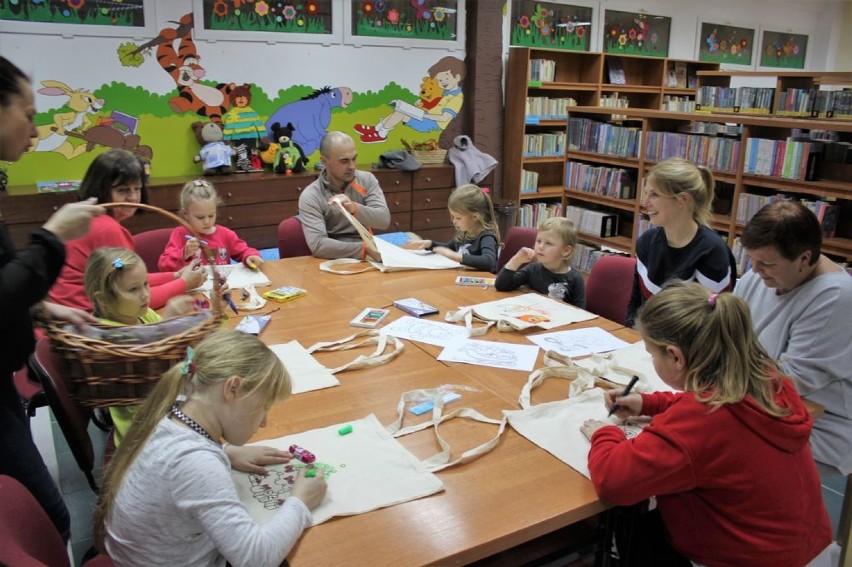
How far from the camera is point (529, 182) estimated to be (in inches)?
275

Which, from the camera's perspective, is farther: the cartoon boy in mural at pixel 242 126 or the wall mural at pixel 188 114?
the cartoon boy in mural at pixel 242 126

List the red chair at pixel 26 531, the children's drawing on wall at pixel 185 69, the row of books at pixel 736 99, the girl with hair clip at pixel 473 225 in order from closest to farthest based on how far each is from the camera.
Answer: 1. the red chair at pixel 26 531
2. the girl with hair clip at pixel 473 225
3. the children's drawing on wall at pixel 185 69
4. the row of books at pixel 736 99

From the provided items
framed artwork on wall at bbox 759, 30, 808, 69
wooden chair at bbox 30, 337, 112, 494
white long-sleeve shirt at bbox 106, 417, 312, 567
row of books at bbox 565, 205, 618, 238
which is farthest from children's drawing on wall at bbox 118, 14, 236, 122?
framed artwork on wall at bbox 759, 30, 808, 69

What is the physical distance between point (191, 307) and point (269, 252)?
3.38m

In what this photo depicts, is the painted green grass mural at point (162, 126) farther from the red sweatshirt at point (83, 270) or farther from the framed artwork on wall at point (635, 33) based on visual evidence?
the framed artwork on wall at point (635, 33)

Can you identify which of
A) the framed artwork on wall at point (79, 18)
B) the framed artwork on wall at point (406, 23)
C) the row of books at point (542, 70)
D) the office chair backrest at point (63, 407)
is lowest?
the office chair backrest at point (63, 407)

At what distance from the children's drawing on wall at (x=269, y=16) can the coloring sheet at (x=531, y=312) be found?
405 cm

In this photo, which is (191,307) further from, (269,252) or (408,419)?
(269,252)

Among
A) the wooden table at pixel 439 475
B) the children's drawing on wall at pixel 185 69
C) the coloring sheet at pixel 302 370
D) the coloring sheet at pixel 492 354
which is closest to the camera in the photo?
the wooden table at pixel 439 475

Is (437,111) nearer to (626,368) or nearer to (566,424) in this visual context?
(626,368)

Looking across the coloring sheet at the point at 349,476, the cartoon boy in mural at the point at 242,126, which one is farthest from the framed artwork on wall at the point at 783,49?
the coloring sheet at the point at 349,476

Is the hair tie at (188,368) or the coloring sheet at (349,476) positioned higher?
the hair tie at (188,368)

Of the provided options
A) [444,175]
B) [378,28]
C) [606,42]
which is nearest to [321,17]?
[378,28]

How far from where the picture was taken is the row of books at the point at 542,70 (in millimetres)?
6703
